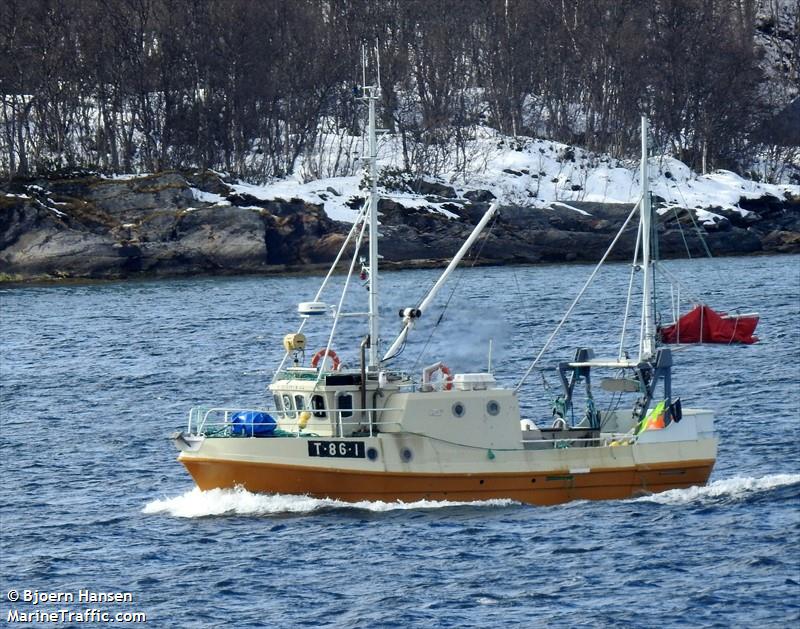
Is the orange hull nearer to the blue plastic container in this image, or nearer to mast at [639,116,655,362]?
the blue plastic container

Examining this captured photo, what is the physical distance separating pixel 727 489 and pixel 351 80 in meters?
90.6

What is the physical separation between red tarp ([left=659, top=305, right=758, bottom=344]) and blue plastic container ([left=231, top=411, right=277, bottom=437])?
33.2ft

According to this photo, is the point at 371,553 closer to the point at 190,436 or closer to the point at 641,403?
the point at 190,436

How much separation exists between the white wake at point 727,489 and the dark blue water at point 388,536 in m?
0.07

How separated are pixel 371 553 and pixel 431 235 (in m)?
69.7

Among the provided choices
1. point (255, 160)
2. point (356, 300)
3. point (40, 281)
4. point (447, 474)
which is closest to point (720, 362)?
point (356, 300)

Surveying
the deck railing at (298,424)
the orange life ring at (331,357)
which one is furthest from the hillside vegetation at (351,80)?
the deck railing at (298,424)

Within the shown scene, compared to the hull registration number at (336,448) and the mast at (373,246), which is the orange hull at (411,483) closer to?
the hull registration number at (336,448)

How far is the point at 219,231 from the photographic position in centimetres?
10006

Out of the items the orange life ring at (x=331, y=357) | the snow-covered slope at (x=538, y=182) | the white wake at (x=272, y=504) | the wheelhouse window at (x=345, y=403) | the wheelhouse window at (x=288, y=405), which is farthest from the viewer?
the snow-covered slope at (x=538, y=182)

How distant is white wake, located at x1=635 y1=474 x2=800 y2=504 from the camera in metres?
36.8

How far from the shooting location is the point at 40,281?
97.6 metres

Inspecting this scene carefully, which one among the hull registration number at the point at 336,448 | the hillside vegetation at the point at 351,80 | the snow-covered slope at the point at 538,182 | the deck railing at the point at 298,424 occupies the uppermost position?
the hillside vegetation at the point at 351,80

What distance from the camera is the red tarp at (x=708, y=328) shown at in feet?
129
